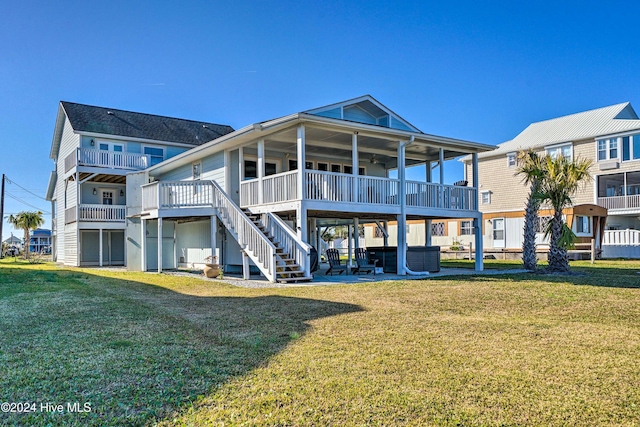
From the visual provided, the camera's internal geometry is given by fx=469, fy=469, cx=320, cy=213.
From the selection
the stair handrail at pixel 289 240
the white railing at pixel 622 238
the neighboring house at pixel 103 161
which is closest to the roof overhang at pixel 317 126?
the stair handrail at pixel 289 240

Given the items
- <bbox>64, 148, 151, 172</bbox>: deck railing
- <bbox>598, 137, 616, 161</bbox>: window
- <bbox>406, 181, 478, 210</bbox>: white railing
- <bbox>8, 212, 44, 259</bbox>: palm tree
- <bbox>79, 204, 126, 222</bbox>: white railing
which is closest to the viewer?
<bbox>406, 181, 478, 210</bbox>: white railing

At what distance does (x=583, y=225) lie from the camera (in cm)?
2747

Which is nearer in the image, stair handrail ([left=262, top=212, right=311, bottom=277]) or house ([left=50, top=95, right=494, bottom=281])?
stair handrail ([left=262, top=212, right=311, bottom=277])

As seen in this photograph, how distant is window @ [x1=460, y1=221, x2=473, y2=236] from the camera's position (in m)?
31.8

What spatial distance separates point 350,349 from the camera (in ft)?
16.7

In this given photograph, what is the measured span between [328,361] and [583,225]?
2753 cm

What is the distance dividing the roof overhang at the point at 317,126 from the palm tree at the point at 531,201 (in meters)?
1.81

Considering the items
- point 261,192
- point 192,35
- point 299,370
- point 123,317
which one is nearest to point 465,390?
point 299,370

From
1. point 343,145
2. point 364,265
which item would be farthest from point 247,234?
point 343,145

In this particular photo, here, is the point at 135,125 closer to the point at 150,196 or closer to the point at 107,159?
the point at 107,159

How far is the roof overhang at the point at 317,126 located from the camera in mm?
12559

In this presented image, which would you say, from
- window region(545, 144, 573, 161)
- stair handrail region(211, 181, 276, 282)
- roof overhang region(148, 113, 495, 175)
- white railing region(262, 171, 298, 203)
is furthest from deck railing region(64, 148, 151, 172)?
window region(545, 144, 573, 161)

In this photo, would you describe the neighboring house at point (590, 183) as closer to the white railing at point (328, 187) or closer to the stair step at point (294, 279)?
the white railing at point (328, 187)

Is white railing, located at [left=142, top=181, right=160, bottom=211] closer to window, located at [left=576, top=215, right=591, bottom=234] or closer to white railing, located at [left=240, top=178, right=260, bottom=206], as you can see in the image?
white railing, located at [left=240, top=178, right=260, bottom=206]
